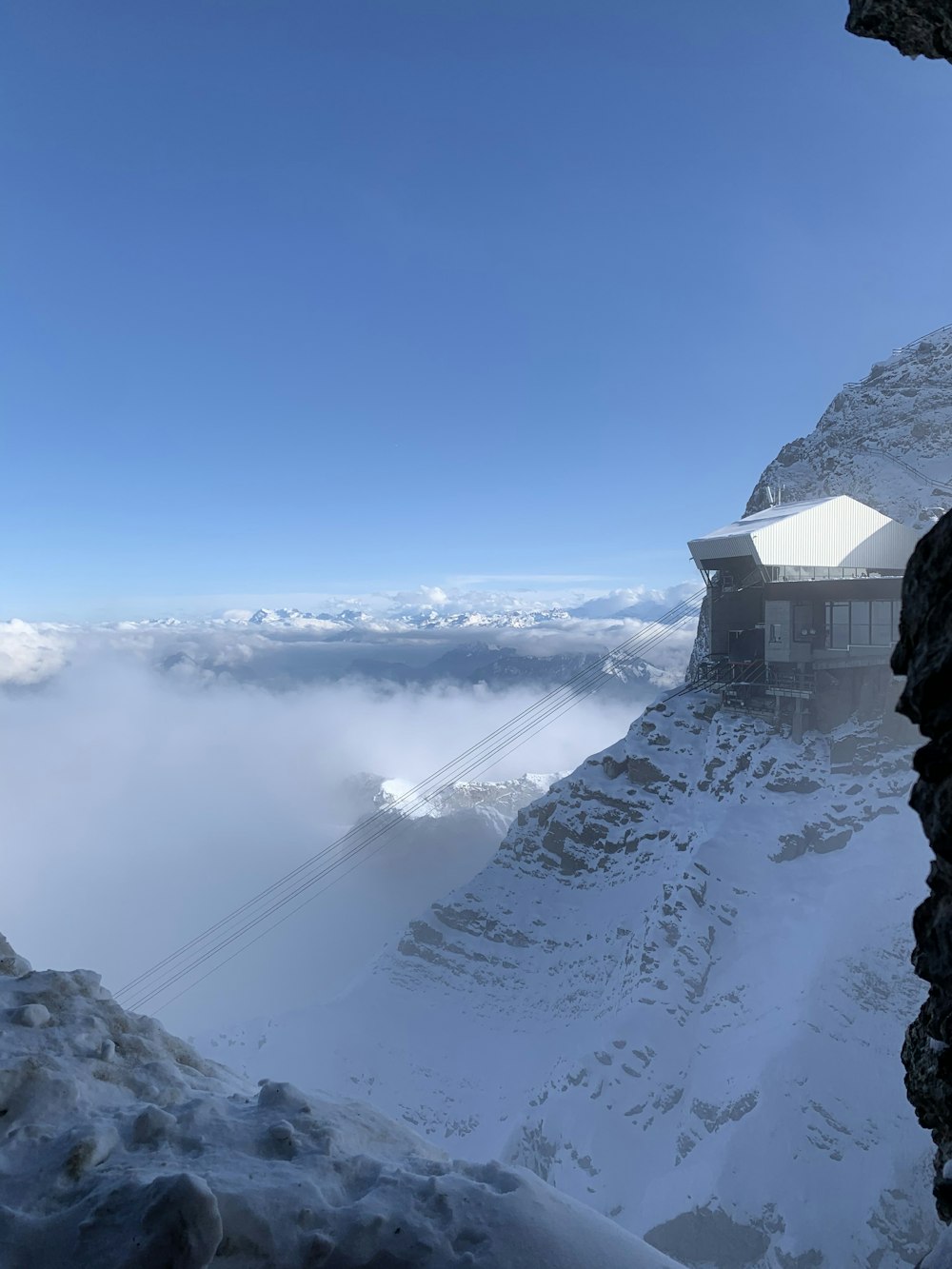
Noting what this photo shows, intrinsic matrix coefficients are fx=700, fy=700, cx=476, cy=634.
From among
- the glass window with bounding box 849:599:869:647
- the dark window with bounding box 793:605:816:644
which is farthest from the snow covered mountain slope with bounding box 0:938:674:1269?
the glass window with bounding box 849:599:869:647

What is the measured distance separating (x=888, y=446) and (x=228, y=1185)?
89976 mm

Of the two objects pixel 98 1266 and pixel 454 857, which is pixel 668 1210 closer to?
pixel 98 1266

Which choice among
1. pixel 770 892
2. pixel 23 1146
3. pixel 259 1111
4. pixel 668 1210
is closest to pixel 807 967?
pixel 770 892

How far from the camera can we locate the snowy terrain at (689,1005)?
83.9 ft

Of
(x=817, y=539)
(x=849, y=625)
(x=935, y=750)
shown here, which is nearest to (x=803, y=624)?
(x=849, y=625)

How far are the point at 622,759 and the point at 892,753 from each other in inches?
740

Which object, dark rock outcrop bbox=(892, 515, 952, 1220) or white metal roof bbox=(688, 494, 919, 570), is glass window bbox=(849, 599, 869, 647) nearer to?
white metal roof bbox=(688, 494, 919, 570)

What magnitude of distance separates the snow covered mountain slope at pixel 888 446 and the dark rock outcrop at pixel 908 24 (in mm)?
65743

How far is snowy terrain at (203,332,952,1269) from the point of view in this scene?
83.9 feet

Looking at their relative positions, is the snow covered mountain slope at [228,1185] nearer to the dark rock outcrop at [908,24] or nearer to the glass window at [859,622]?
the dark rock outcrop at [908,24]

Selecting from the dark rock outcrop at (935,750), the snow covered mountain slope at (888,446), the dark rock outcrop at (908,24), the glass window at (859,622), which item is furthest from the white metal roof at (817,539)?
the dark rock outcrop at (935,750)

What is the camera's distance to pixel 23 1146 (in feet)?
20.2

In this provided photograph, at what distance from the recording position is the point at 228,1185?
579cm

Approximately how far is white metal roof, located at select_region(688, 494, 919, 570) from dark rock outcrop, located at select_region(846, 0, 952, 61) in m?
37.6
